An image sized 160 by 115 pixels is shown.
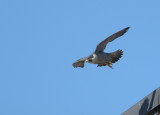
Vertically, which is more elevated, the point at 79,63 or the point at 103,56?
the point at 79,63

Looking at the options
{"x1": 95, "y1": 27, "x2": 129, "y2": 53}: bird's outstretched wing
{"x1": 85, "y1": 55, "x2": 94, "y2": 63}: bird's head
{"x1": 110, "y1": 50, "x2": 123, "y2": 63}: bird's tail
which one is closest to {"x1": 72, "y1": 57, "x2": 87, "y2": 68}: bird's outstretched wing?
{"x1": 85, "y1": 55, "x2": 94, "y2": 63}: bird's head

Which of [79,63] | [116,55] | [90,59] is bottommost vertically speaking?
[116,55]

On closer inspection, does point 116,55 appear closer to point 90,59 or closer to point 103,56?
point 103,56

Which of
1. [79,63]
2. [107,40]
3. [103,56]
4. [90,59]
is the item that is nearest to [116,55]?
[103,56]

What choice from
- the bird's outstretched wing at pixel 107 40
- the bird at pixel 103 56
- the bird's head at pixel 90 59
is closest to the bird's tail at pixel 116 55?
the bird at pixel 103 56

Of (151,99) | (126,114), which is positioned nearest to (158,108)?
(151,99)

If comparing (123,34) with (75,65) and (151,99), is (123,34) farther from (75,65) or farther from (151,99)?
(151,99)

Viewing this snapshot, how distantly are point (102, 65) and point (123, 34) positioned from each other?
1387mm

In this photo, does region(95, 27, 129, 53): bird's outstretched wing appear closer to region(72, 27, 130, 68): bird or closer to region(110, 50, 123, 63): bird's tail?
region(72, 27, 130, 68): bird

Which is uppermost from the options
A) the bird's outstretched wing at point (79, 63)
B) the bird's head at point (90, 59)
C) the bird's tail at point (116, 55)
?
the bird's outstretched wing at point (79, 63)

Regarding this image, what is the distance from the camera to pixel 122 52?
1659 centimetres

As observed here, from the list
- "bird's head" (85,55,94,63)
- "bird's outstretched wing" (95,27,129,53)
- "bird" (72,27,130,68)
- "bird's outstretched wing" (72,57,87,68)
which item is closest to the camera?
"bird's outstretched wing" (95,27,129,53)

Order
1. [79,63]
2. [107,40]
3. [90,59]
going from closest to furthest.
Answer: [107,40] → [90,59] → [79,63]

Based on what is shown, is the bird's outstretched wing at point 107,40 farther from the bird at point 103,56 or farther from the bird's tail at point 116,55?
the bird's tail at point 116,55
